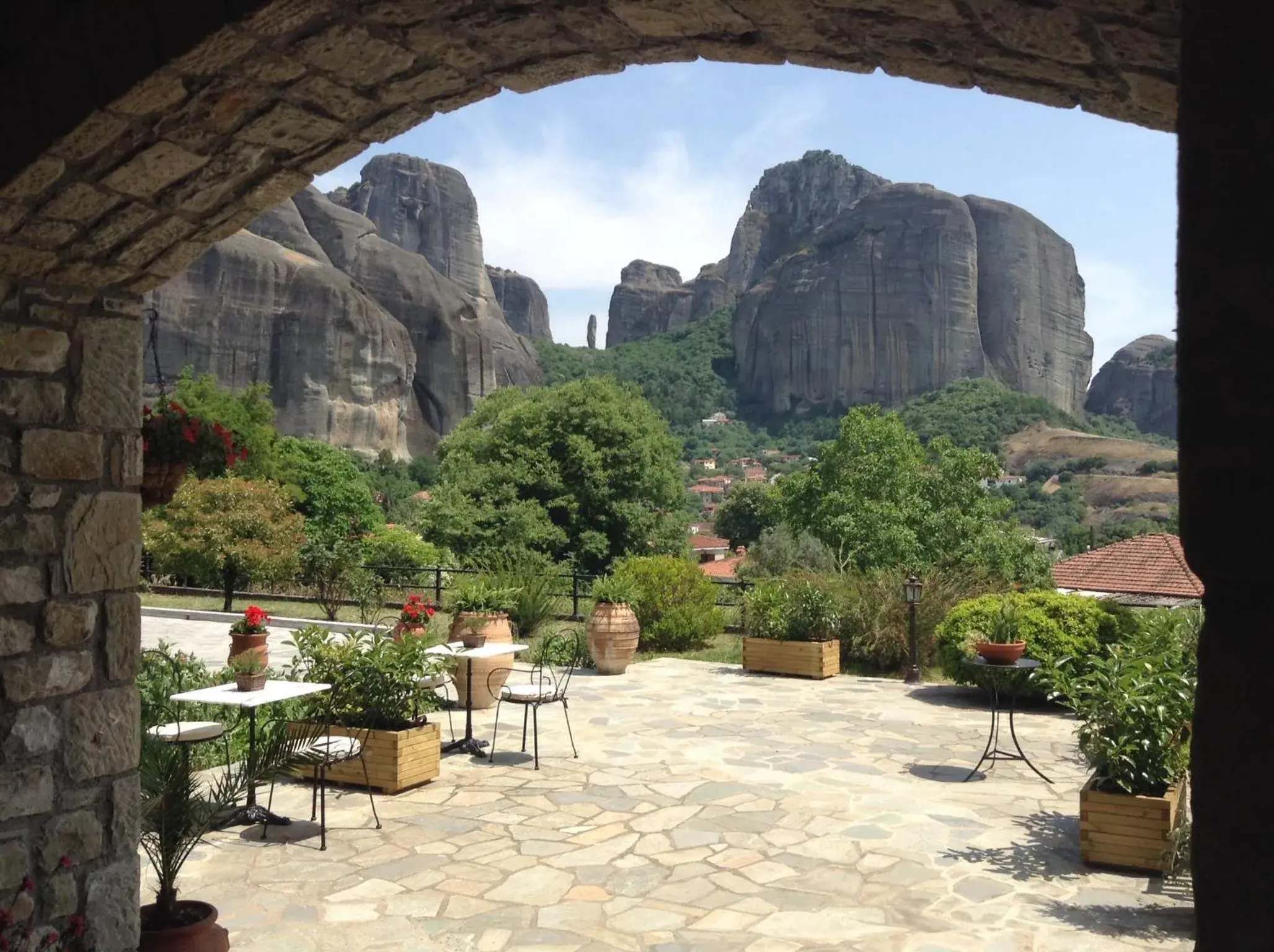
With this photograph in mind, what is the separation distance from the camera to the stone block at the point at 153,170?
2557 mm

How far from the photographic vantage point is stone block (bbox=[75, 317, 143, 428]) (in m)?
3.15

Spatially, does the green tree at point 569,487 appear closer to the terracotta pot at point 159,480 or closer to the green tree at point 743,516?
the terracotta pot at point 159,480

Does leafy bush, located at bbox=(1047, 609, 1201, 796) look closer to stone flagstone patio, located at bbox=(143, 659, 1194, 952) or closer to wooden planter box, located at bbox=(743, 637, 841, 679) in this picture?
stone flagstone patio, located at bbox=(143, 659, 1194, 952)

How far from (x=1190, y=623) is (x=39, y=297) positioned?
24.1 feet

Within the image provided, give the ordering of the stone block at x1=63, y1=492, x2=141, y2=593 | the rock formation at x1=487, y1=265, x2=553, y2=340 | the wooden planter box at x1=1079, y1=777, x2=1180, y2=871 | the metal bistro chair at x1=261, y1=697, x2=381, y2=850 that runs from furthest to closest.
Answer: the rock formation at x1=487, y1=265, x2=553, y2=340 → the metal bistro chair at x1=261, y1=697, x2=381, y2=850 → the wooden planter box at x1=1079, y1=777, x2=1180, y2=871 → the stone block at x1=63, y1=492, x2=141, y2=593

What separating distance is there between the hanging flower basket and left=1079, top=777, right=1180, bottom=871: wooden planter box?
13.4 ft

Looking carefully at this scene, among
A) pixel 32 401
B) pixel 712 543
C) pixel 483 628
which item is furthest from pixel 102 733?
pixel 712 543

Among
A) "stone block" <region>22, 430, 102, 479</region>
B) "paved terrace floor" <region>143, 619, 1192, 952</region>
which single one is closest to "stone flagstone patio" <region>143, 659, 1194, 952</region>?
"paved terrace floor" <region>143, 619, 1192, 952</region>

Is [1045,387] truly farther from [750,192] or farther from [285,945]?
[285,945]

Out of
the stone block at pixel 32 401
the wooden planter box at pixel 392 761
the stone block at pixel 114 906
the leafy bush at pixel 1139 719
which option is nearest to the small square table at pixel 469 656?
the wooden planter box at pixel 392 761

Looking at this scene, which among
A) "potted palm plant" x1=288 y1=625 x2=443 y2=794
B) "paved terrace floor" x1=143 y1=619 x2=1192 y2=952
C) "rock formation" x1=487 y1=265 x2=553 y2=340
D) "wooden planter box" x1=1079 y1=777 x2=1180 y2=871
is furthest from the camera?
"rock formation" x1=487 y1=265 x2=553 y2=340

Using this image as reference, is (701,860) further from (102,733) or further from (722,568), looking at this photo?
(722,568)

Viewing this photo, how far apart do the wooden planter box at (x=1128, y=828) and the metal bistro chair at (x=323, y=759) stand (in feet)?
11.4

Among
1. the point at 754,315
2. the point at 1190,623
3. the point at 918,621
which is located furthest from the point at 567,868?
the point at 754,315
